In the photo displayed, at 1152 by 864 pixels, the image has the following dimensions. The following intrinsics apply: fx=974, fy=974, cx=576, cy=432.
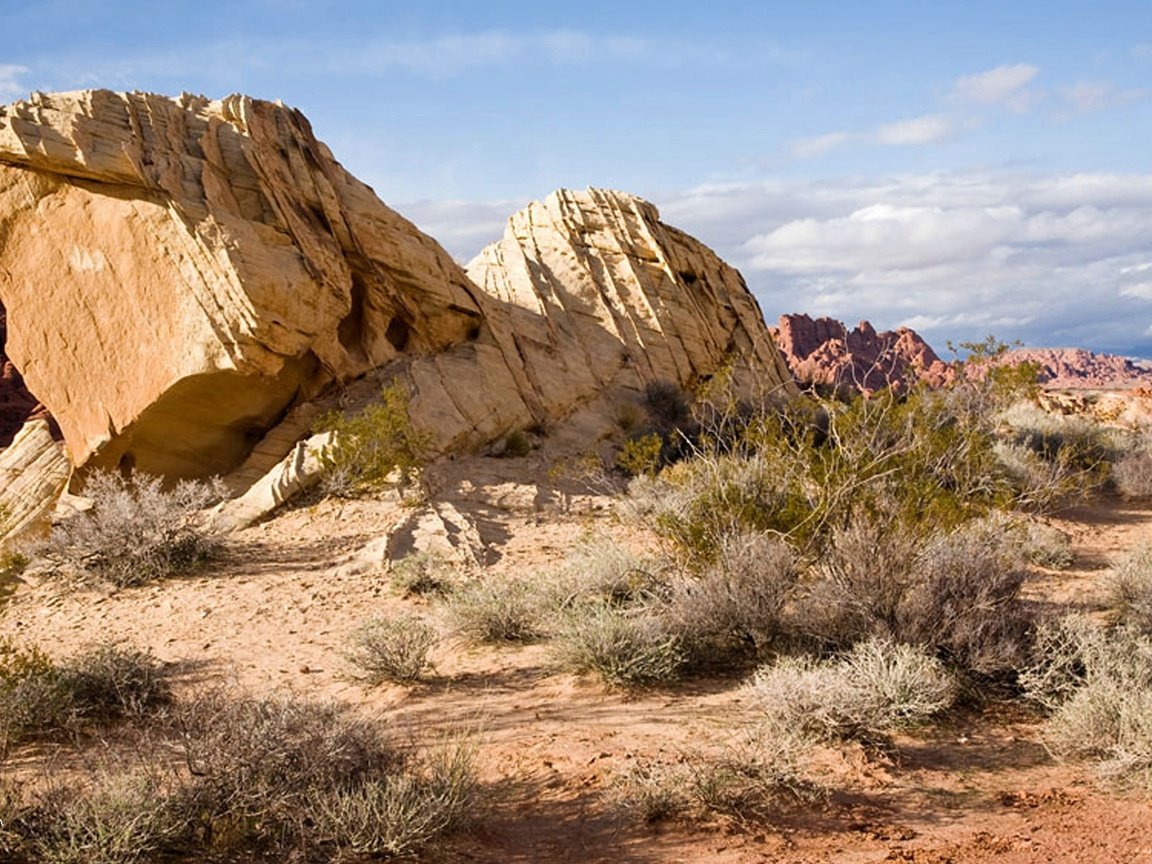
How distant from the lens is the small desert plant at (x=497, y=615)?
9227mm

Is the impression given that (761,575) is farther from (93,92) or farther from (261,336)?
(93,92)

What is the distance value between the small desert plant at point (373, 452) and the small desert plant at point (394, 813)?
8.97 m

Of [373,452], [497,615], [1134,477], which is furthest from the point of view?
[1134,477]

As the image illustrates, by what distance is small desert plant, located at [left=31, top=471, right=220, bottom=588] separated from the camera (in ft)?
38.1

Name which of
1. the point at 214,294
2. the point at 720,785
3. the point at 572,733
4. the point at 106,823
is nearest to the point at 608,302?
the point at 214,294

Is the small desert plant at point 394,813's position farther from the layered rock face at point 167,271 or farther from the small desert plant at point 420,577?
the layered rock face at point 167,271

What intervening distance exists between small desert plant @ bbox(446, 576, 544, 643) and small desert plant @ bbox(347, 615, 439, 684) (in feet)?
2.90

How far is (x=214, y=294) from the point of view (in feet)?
45.0

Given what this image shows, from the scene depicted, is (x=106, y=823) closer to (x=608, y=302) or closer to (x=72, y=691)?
(x=72, y=691)

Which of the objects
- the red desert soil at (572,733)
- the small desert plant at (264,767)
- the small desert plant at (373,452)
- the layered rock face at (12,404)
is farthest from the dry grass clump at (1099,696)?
the layered rock face at (12,404)

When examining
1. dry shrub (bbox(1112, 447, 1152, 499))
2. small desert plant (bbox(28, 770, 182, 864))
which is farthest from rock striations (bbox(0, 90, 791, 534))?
small desert plant (bbox(28, 770, 182, 864))

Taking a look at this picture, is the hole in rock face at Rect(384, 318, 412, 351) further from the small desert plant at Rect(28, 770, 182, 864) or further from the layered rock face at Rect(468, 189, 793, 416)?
the small desert plant at Rect(28, 770, 182, 864)

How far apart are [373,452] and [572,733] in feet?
26.3

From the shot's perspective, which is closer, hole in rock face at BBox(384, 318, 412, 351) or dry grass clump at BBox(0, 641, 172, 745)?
dry grass clump at BBox(0, 641, 172, 745)
